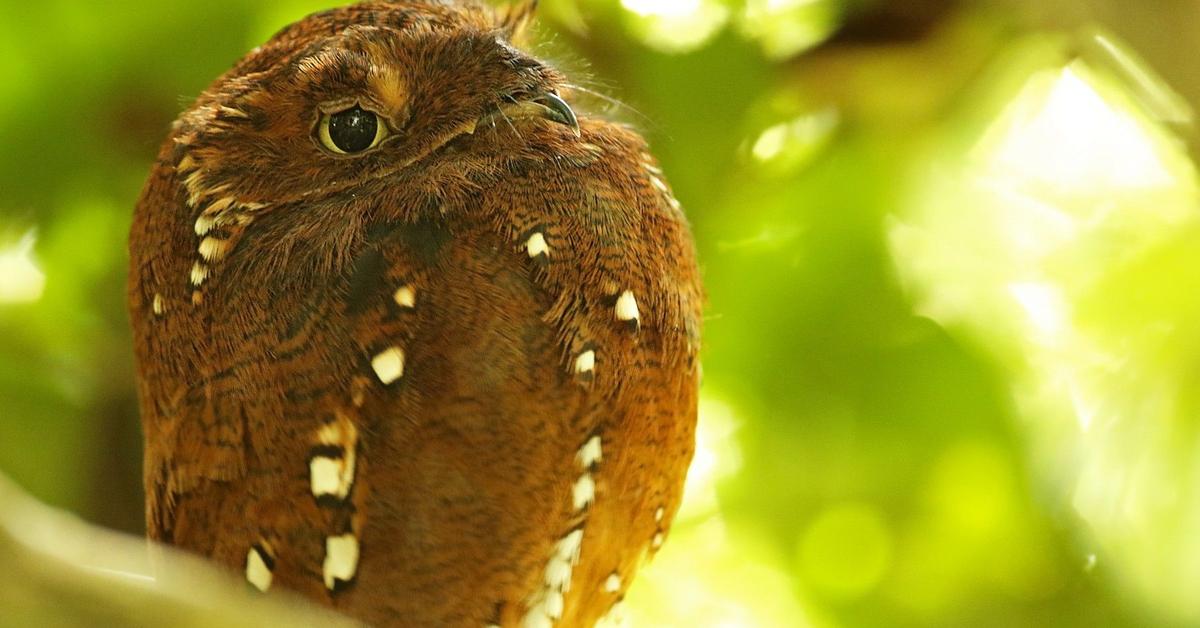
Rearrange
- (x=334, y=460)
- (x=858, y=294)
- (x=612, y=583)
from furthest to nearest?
1. (x=858, y=294)
2. (x=612, y=583)
3. (x=334, y=460)

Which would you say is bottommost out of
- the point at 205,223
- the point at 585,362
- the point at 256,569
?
A: the point at 256,569

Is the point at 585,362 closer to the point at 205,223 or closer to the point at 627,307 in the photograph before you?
the point at 627,307

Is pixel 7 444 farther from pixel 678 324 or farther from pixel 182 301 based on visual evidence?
pixel 678 324

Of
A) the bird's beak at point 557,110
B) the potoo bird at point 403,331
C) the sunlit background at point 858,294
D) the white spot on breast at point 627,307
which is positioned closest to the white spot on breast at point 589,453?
the potoo bird at point 403,331

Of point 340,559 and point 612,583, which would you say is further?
point 612,583

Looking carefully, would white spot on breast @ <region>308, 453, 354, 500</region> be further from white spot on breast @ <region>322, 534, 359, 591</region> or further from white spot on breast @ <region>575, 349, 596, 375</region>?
white spot on breast @ <region>575, 349, 596, 375</region>

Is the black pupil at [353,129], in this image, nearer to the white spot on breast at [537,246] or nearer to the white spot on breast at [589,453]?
the white spot on breast at [537,246]

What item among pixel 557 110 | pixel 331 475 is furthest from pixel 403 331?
pixel 557 110
